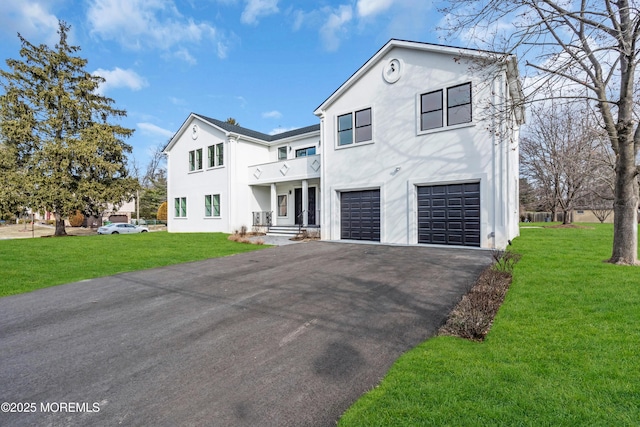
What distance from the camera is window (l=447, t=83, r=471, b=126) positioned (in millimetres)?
11508

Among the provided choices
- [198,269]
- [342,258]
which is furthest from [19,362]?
[342,258]

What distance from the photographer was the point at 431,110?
40.3 ft

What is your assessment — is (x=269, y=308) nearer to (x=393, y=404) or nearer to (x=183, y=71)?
(x=393, y=404)

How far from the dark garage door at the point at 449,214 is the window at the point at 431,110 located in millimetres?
2527

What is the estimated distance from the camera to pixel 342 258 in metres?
9.91

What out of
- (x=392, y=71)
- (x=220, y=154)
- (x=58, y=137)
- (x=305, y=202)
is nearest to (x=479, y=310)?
(x=392, y=71)

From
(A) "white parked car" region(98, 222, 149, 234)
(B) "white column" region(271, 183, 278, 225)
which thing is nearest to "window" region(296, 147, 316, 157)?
(B) "white column" region(271, 183, 278, 225)

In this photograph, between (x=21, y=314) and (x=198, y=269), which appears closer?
(x=21, y=314)

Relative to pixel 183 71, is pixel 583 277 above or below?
below

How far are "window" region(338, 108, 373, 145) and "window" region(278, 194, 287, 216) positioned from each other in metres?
7.76

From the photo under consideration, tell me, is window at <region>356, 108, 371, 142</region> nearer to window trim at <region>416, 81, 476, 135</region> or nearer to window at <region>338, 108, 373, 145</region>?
window at <region>338, 108, 373, 145</region>

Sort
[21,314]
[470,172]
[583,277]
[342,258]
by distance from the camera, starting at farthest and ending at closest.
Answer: [470,172], [342,258], [583,277], [21,314]

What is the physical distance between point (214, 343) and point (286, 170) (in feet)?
50.5

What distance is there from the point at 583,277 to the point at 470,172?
5.71m
